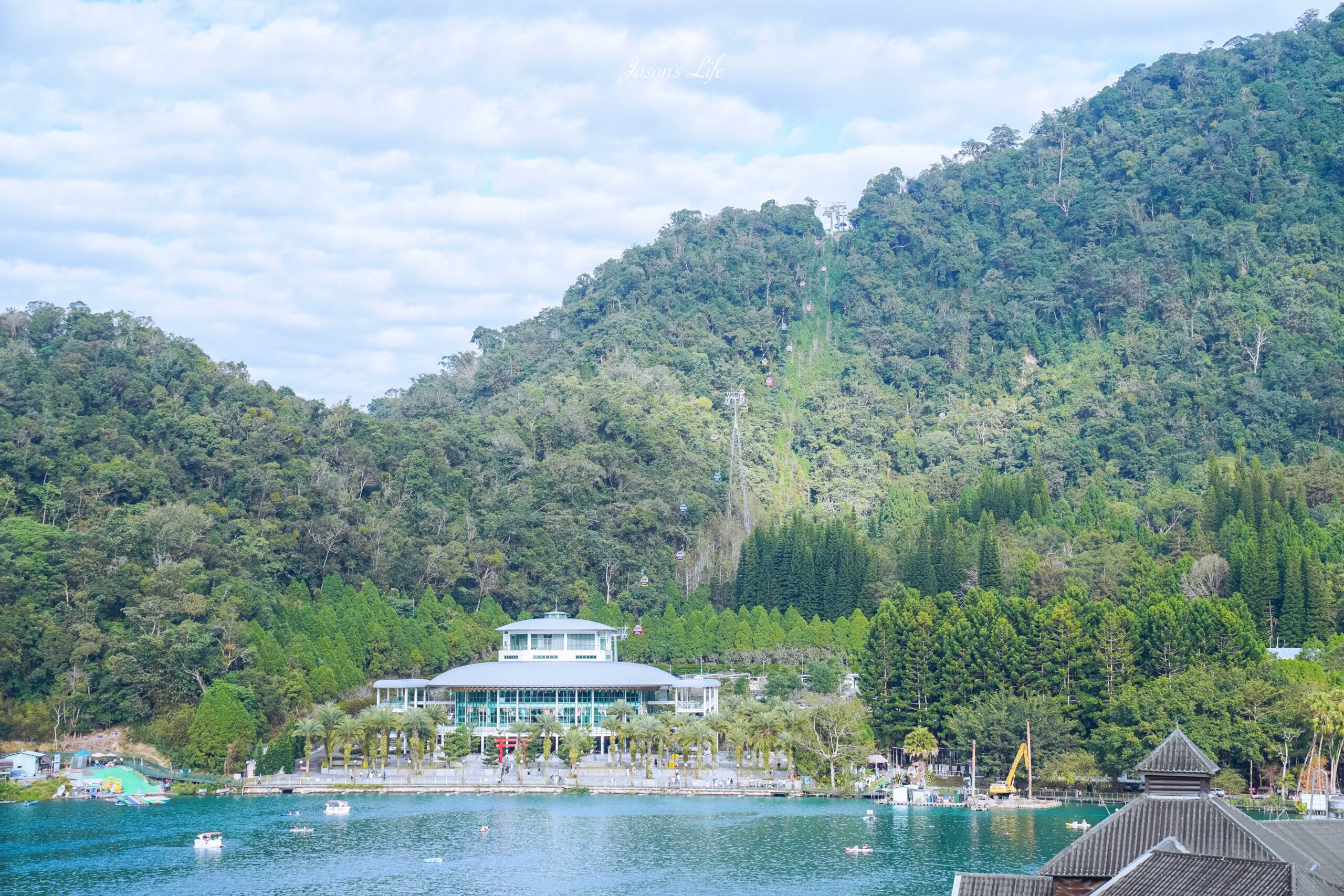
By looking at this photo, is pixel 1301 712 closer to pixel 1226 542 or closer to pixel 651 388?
pixel 1226 542

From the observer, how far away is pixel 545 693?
68.5 metres

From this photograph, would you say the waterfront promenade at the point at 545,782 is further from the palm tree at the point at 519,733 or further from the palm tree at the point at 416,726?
the palm tree at the point at 519,733

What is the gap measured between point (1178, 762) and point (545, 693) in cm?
4636

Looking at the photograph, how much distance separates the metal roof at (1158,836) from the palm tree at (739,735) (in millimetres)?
36947

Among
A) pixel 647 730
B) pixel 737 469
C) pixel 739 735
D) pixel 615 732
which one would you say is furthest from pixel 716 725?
pixel 737 469

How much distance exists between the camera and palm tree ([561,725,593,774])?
60.8 m

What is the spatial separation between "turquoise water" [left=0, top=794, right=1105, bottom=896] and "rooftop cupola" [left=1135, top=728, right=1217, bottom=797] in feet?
45.6

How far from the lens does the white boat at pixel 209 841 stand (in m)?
45.1

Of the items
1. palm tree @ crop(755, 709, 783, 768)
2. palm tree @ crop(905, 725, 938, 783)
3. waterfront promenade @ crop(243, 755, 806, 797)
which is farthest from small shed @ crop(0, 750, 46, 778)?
palm tree @ crop(905, 725, 938, 783)

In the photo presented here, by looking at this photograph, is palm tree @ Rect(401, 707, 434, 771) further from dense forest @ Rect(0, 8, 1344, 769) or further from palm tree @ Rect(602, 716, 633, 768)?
palm tree @ Rect(602, 716, 633, 768)

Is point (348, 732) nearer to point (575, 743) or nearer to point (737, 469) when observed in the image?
point (575, 743)

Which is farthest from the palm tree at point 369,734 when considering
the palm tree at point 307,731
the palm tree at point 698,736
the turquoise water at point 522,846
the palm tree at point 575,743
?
the palm tree at point 698,736

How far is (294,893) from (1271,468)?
70729 millimetres

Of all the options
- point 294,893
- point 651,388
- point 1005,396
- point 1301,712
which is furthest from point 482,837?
point 1005,396
